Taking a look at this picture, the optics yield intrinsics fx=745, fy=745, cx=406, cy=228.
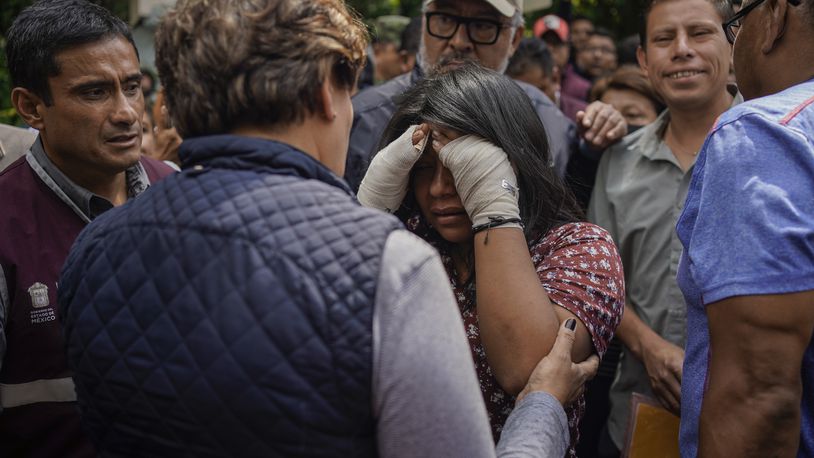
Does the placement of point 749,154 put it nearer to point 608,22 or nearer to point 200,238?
point 200,238

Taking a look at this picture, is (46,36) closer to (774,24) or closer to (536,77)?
(774,24)

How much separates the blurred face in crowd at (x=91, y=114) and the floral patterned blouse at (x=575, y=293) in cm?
125

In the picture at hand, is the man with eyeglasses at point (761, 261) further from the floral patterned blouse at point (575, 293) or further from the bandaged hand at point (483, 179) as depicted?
the bandaged hand at point (483, 179)

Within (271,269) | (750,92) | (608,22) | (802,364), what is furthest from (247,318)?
(608,22)

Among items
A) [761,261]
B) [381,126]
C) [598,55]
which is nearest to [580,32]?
[598,55]

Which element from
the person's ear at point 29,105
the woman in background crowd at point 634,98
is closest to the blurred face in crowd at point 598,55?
the woman in background crowd at point 634,98

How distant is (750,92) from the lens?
1.92 m

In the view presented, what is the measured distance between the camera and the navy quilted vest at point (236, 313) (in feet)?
3.99

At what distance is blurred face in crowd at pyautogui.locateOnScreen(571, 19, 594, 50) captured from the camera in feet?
28.8

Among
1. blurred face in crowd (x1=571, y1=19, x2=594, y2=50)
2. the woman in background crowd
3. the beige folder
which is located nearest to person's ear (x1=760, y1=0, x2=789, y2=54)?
the beige folder

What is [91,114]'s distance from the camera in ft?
8.00

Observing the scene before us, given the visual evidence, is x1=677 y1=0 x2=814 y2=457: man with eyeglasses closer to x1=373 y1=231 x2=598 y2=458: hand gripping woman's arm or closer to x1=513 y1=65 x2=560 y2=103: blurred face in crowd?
x1=373 y1=231 x2=598 y2=458: hand gripping woman's arm

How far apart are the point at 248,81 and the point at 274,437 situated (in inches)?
24.4

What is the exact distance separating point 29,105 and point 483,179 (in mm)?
1547
